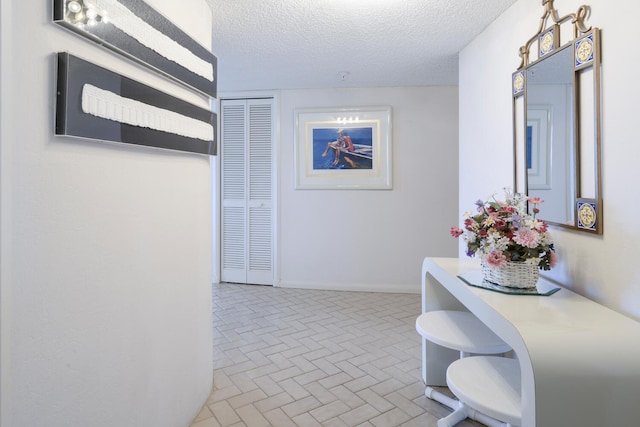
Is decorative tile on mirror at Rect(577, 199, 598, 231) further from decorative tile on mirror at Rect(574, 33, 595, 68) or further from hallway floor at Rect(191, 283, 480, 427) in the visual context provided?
hallway floor at Rect(191, 283, 480, 427)

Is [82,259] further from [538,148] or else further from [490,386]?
[538,148]

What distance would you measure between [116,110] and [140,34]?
36 centimetres

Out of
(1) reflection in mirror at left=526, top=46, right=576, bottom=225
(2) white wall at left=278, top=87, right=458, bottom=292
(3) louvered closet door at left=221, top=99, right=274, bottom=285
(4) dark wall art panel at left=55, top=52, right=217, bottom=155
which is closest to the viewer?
(4) dark wall art panel at left=55, top=52, right=217, bottom=155

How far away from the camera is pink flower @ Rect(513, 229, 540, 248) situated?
1.59 m

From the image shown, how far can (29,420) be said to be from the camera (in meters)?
1.01

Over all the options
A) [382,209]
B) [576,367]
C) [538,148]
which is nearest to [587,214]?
[538,148]

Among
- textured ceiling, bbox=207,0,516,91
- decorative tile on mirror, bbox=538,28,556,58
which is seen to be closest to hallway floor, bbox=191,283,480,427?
decorative tile on mirror, bbox=538,28,556,58

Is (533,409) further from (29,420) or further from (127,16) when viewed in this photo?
(127,16)

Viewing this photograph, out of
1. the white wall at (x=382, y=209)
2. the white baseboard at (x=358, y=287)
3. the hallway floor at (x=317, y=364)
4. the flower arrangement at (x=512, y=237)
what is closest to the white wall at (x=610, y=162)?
the flower arrangement at (x=512, y=237)

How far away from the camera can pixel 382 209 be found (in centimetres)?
442

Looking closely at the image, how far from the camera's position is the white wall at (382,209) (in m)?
4.32

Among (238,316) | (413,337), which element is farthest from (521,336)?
(238,316)

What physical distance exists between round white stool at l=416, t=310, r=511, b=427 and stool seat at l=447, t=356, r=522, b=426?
0.07 metres

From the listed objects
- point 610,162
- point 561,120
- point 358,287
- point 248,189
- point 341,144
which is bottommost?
point 358,287
